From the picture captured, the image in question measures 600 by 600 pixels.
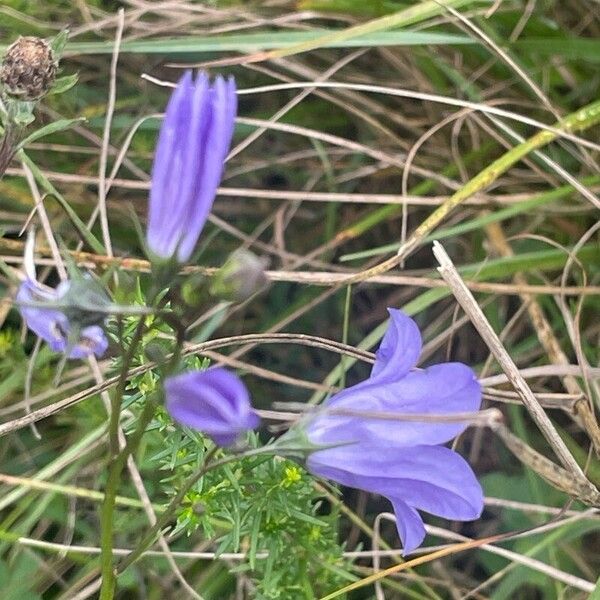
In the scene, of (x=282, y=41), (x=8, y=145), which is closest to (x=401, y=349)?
(x=8, y=145)

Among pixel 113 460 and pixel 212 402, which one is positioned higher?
pixel 212 402

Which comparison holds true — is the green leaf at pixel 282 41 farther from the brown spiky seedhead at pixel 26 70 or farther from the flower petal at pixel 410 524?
the flower petal at pixel 410 524

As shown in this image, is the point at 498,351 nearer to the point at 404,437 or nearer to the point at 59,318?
the point at 404,437

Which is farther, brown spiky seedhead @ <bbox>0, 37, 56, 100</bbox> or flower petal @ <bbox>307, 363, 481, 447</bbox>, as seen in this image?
brown spiky seedhead @ <bbox>0, 37, 56, 100</bbox>

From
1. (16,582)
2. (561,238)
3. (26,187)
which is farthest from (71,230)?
(561,238)

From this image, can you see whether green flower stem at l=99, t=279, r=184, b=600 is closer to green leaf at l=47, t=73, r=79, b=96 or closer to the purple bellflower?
the purple bellflower

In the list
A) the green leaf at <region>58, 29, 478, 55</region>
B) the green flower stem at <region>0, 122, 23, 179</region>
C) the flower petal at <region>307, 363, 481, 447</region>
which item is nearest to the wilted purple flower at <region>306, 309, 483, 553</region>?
the flower petal at <region>307, 363, 481, 447</region>
